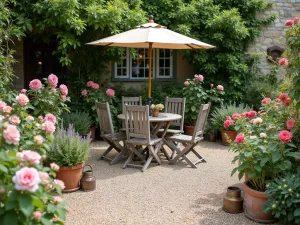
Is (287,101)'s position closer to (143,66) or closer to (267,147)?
(267,147)

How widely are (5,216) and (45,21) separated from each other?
18.1ft

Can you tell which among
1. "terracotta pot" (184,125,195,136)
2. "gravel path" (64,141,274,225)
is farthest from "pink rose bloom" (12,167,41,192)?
"terracotta pot" (184,125,195,136)

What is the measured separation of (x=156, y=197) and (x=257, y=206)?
1246mm

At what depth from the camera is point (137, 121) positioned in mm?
5340

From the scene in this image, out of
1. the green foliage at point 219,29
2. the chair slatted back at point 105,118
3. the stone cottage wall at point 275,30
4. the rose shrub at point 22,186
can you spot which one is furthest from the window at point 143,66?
the rose shrub at point 22,186

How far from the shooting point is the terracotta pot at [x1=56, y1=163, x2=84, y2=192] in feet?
14.5

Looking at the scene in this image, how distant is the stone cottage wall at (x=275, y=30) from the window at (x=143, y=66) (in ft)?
7.48

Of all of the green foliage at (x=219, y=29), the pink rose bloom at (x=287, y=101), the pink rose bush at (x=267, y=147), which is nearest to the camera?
the pink rose bush at (x=267, y=147)

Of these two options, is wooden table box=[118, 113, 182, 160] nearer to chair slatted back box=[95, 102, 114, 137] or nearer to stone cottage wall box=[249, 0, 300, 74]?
chair slatted back box=[95, 102, 114, 137]

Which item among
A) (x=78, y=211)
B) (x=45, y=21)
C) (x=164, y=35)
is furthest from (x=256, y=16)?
(x=78, y=211)

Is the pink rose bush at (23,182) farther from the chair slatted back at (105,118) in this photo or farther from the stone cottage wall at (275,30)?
the stone cottage wall at (275,30)

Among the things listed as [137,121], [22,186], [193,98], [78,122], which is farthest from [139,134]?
[22,186]

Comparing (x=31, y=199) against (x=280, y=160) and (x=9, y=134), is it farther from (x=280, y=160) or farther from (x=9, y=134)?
(x=280, y=160)

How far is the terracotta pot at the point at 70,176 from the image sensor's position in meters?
4.41
